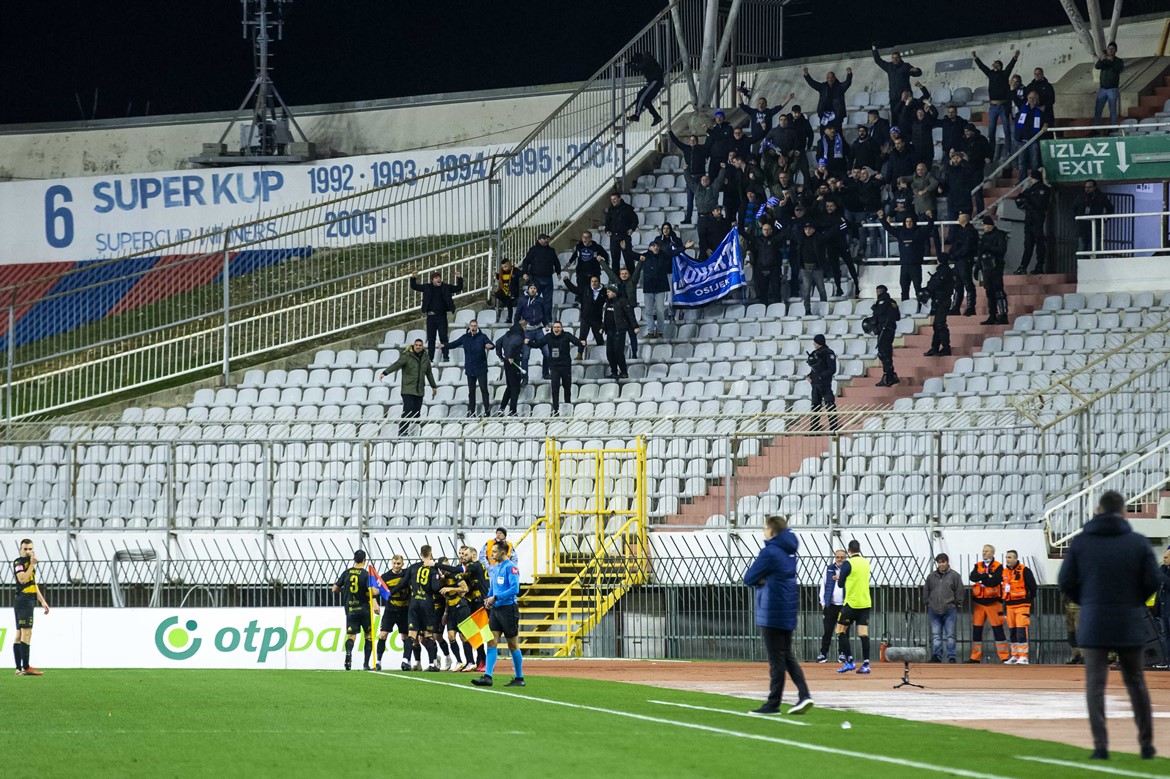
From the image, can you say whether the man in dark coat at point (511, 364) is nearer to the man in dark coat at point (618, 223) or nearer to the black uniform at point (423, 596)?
the man in dark coat at point (618, 223)

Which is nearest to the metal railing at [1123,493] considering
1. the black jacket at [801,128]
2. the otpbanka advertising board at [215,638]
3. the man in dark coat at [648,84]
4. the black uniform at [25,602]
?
the otpbanka advertising board at [215,638]

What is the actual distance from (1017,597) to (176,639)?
1103 centimetres

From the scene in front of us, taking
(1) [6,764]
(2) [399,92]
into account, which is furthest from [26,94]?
(1) [6,764]

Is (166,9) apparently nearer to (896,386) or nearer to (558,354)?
(558,354)

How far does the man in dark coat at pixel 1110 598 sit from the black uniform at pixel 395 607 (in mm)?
12644

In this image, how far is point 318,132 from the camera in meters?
41.7

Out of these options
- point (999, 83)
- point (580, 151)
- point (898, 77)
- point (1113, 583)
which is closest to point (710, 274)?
point (898, 77)

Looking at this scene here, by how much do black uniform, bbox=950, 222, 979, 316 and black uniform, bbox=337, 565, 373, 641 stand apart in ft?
36.7

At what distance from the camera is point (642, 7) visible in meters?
41.4

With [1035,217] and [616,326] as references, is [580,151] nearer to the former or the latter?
[616,326]

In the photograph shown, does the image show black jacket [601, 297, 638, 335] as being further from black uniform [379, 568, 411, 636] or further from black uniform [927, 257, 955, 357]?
black uniform [379, 568, 411, 636]

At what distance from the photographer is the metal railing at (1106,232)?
29.5 meters

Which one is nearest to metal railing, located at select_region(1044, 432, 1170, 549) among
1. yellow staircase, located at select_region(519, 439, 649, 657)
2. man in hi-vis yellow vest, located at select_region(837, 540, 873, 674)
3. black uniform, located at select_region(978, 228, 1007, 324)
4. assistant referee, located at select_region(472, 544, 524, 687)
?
man in hi-vis yellow vest, located at select_region(837, 540, 873, 674)

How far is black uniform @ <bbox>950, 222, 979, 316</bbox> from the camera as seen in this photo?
2828 cm
